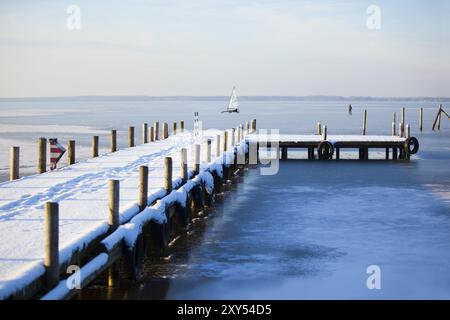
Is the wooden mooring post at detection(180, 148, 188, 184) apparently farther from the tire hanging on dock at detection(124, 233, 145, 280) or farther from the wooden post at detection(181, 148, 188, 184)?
the tire hanging on dock at detection(124, 233, 145, 280)

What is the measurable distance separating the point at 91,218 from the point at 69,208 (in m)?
1.21

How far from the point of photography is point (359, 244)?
1628 centimetres

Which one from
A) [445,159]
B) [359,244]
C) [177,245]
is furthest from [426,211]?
[445,159]

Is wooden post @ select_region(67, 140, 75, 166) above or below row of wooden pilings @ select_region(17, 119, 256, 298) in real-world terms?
above

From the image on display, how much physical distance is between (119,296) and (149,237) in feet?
9.45

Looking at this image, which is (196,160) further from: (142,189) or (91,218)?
(91,218)

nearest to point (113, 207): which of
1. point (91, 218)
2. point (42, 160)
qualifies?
point (91, 218)

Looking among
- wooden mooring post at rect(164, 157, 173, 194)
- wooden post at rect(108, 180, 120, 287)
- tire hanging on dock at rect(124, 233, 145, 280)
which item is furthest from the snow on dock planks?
wooden post at rect(108, 180, 120, 287)

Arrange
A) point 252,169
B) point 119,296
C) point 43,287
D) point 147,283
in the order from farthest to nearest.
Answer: point 252,169 < point 147,283 < point 119,296 < point 43,287

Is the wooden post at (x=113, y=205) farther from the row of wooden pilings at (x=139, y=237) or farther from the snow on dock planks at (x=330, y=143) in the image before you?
the snow on dock planks at (x=330, y=143)

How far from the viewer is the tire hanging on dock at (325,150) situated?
3775 cm

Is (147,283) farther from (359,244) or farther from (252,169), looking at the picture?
(252,169)

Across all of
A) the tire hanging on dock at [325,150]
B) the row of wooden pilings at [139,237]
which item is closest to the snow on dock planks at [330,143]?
the tire hanging on dock at [325,150]

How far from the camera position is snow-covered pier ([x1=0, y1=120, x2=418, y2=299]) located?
9.07 metres
